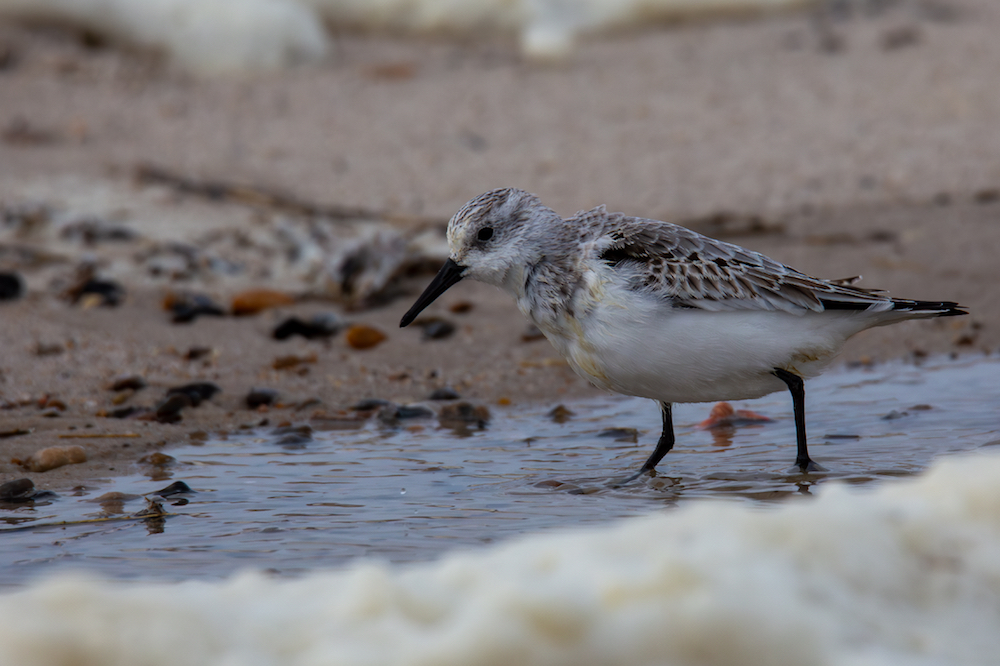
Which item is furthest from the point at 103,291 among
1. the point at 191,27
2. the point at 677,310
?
the point at 191,27

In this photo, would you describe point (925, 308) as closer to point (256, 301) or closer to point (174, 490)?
point (174, 490)

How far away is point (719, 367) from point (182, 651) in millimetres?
2507

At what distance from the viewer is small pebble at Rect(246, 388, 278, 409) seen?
5.70 m

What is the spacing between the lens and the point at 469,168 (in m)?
9.76

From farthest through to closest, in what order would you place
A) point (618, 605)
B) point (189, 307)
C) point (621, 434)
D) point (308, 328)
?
point (189, 307) → point (308, 328) → point (621, 434) → point (618, 605)

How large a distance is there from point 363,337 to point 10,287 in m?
2.11

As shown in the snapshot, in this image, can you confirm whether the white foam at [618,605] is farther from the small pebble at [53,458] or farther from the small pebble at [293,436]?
the small pebble at [293,436]

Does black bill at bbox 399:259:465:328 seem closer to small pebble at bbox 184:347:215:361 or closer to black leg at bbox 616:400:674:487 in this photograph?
black leg at bbox 616:400:674:487

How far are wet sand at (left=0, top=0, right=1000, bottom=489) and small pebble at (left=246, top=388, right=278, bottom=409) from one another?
0.22 feet

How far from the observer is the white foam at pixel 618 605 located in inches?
92.1

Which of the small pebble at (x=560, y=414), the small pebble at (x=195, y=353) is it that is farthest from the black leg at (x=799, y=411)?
the small pebble at (x=195, y=353)

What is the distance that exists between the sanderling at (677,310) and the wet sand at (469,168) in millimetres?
1338

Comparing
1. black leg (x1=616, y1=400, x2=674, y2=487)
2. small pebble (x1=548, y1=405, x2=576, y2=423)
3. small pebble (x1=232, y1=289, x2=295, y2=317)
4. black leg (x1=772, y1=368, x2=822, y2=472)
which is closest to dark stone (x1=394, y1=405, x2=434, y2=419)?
small pebble (x1=548, y1=405, x2=576, y2=423)

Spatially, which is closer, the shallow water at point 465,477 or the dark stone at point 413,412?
the shallow water at point 465,477
